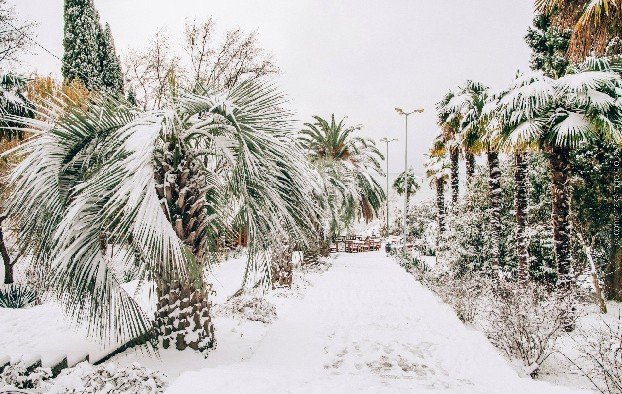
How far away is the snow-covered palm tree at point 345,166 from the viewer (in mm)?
21234

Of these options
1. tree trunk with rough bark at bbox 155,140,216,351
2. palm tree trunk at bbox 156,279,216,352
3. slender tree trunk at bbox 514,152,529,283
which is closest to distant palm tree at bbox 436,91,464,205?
slender tree trunk at bbox 514,152,529,283

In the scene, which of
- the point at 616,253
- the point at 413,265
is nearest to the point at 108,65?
the point at 413,265

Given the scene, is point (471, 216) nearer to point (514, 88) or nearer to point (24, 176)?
point (514, 88)

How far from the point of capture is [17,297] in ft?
34.8

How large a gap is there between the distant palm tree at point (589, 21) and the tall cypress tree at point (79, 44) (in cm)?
2561

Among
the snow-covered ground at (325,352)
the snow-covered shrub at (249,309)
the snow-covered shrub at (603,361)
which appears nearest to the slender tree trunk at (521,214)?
the snow-covered ground at (325,352)

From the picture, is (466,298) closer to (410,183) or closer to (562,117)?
(562,117)

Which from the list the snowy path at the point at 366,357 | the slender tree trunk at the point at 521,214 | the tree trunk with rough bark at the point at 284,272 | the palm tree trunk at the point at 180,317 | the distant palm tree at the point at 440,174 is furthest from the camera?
the distant palm tree at the point at 440,174

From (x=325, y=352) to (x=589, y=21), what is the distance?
24.8 ft

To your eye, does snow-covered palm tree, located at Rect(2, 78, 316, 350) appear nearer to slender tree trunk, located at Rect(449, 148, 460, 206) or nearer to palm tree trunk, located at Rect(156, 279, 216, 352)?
palm tree trunk, located at Rect(156, 279, 216, 352)

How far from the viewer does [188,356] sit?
19.1ft

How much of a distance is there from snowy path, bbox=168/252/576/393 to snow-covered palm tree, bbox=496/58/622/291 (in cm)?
337

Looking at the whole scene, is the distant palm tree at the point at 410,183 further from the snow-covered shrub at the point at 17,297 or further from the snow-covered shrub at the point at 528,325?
the snow-covered shrub at the point at 528,325

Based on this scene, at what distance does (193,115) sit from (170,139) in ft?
1.58
